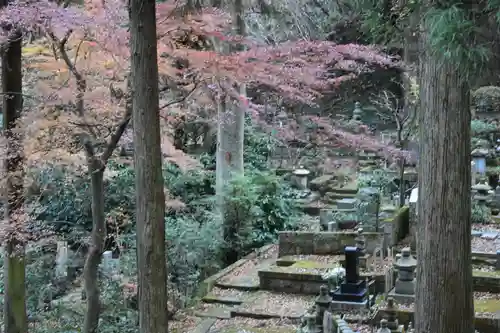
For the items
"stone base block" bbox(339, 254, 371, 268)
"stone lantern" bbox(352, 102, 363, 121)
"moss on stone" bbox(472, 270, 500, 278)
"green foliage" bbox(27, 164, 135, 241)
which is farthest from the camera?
"stone lantern" bbox(352, 102, 363, 121)

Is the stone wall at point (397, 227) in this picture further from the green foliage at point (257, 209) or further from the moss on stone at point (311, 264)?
the green foliage at point (257, 209)

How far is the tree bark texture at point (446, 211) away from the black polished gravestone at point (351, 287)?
1735 mm

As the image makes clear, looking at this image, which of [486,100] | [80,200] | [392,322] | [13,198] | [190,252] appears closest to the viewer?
[392,322]

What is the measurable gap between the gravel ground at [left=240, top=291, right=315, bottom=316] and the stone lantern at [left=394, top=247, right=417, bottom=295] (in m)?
1.44

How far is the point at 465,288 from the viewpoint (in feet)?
15.6

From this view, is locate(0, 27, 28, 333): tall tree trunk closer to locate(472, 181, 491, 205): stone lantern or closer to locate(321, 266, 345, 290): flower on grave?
locate(321, 266, 345, 290): flower on grave

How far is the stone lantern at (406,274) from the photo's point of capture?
686 cm

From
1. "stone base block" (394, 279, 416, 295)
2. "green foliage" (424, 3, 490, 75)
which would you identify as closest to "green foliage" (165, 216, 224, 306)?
"stone base block" (394, 279, 416, 295)

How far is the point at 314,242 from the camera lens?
10.0 metres

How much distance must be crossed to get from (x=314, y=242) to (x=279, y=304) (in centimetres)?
213

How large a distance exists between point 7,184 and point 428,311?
5.21 meters

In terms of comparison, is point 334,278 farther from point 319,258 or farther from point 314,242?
point 314,242

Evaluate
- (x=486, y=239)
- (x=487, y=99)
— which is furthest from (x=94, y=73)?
(x=487, y=99)

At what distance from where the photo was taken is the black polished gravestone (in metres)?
6.49
